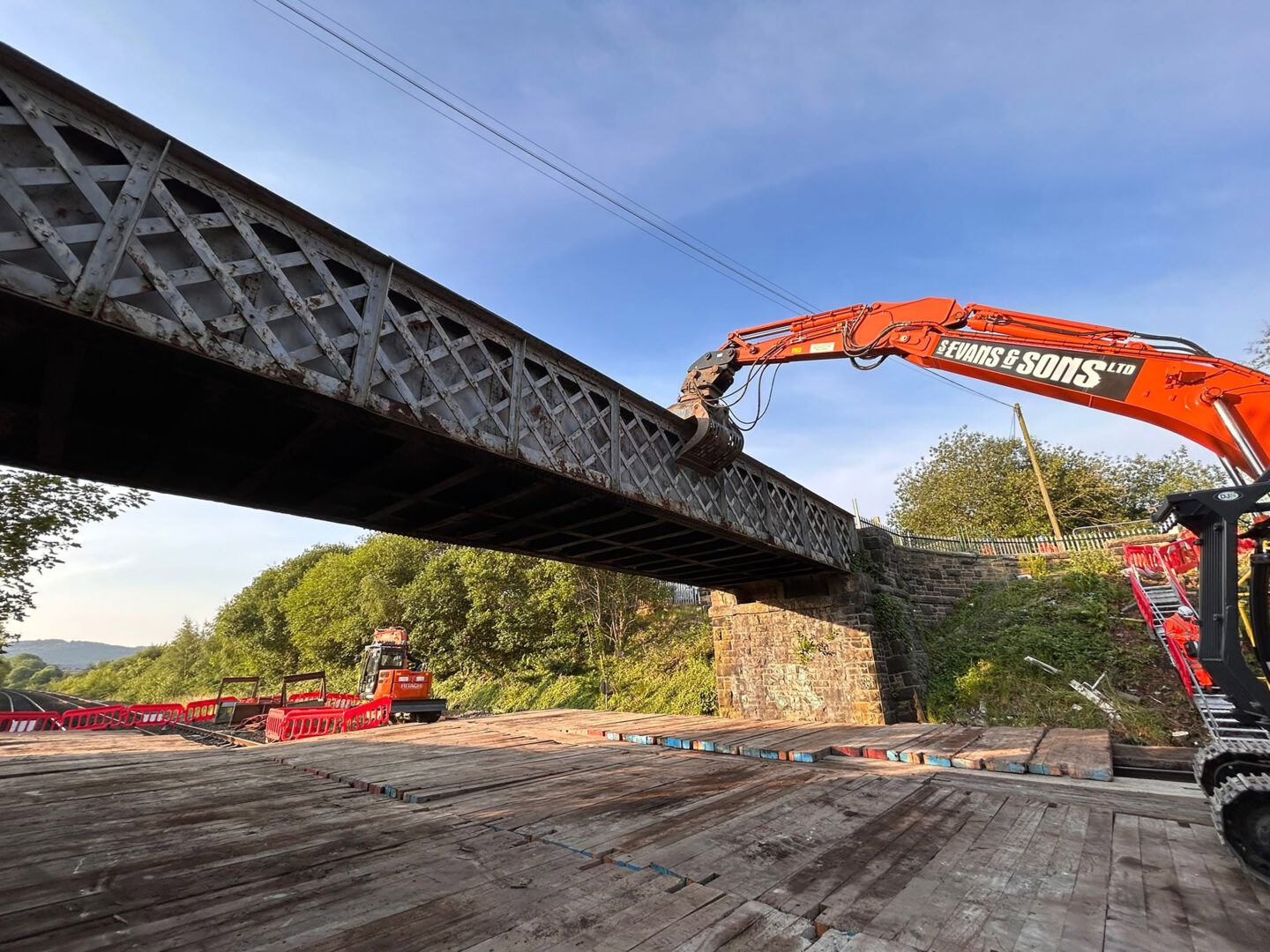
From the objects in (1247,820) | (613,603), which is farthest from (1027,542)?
(1247,820)

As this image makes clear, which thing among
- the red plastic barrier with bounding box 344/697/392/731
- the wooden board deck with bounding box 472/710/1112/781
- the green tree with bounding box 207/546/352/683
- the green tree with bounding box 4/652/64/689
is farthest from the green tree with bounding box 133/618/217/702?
the green tree with bounding box 4/652/64/689

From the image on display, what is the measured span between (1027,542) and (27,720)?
113 ft

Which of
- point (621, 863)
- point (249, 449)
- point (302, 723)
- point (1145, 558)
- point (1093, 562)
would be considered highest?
point (249, 449)

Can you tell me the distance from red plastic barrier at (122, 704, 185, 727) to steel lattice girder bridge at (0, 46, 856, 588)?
1981 cm

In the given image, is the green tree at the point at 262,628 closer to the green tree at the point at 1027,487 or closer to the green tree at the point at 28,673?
the green tree at the point at 1027,487

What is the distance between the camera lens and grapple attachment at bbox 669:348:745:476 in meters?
8.43

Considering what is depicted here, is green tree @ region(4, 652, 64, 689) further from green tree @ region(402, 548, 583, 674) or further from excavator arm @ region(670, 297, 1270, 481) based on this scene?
excavator arm @ region(670, 297, 1270, 481)

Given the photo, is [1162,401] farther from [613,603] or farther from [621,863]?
[613,603]

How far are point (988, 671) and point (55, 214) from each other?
16243 millimetres

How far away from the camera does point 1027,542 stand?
19.0 metres

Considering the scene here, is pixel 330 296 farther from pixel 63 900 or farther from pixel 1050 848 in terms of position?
pixel 1050 848

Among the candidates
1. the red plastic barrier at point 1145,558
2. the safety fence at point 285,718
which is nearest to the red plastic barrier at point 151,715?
the safety fence at point 285,718

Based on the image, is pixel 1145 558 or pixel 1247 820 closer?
pixel 1247 820

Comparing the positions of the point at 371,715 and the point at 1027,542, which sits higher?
the point at 1027,542
